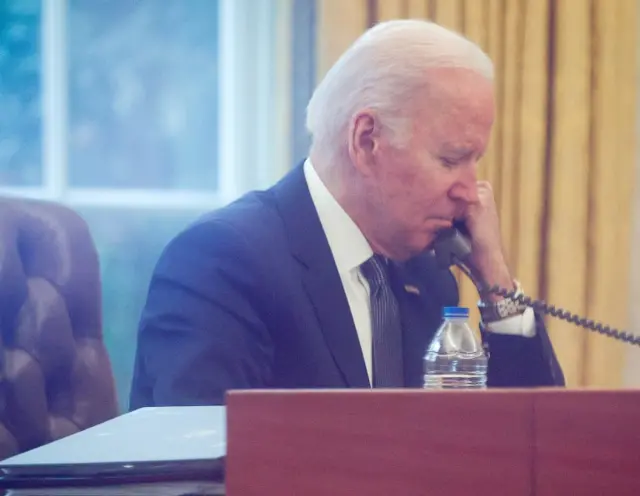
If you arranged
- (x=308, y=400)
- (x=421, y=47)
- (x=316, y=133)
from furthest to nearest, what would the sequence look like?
(x=316, y=133), (x=421, y=47), (x=308, y=400)

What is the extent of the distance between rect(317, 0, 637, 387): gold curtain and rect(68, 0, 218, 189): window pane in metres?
0.44

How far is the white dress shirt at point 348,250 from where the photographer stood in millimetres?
1436

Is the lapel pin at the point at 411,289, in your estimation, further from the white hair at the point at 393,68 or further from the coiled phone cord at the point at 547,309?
the white hair at the point at 393,68

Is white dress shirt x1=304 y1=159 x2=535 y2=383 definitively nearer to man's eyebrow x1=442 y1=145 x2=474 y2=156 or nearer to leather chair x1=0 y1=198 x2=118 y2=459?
man's eyebrow x1=442 y1=145 x2=474 y2=156

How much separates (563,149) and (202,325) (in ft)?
4.06

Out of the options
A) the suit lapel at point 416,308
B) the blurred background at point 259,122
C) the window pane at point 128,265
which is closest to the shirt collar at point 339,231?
the suit lapel at point 416,308

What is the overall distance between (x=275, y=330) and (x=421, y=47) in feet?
1.80

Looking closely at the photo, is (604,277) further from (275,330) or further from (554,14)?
(275,330)

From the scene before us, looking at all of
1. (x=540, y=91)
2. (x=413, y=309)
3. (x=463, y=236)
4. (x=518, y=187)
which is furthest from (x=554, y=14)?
(x=413, y=309)

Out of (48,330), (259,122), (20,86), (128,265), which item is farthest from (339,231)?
(20,86)

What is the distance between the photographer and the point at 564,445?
571mm

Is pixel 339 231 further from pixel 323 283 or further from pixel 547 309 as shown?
pixel 547 309

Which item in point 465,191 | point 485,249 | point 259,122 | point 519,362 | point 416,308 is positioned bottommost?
point 519,362

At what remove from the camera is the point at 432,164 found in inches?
59.0
